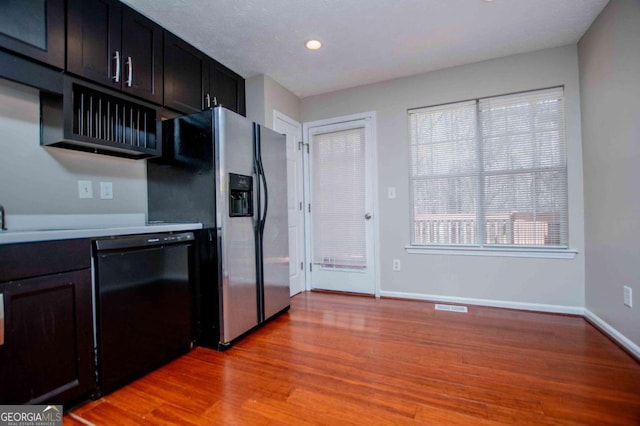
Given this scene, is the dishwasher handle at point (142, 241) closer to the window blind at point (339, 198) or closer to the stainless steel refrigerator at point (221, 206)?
the stainless steel refrigerator at point (221, 206)

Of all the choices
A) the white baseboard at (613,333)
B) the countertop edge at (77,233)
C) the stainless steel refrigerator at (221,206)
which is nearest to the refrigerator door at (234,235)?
the stainless steel refrigerator at (221,206)

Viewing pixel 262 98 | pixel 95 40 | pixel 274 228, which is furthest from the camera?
pixel 262 98

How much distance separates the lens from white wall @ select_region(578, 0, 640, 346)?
6.17ft

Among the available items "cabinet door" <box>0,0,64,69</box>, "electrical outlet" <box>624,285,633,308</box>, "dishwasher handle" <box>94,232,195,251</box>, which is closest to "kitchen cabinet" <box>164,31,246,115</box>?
"cabinet door" <box>0,0,64,69</box>

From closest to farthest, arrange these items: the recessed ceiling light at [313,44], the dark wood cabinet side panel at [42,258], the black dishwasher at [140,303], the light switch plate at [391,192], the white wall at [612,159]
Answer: the dark wood cabinet side panel at [42,258], the black dishwasher at [140,303], the white wall at [612,159], the recessed ceiling light at [313,44], the light switch plate at [391,192]

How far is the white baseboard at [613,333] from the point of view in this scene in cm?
188

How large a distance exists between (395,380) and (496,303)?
1.79m

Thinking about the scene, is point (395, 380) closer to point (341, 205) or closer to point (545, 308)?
point (545, 308)

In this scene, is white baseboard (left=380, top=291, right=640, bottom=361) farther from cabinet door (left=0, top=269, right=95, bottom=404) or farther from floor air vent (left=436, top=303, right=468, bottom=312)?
cabinet door (left=0, top=269, right=95, bottom=404)

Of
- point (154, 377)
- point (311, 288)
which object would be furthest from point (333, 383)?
point (311, 288)

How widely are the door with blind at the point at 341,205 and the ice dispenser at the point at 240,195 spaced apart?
139cm

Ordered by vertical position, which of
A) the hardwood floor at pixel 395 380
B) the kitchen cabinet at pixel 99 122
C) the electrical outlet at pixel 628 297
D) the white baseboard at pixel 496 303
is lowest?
the hardwood floor at pixel 395 380

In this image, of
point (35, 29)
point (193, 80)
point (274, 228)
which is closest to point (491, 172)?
point (274, 228)

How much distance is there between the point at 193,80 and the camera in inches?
100
